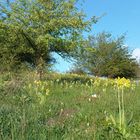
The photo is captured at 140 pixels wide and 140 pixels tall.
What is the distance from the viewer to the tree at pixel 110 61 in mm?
38641

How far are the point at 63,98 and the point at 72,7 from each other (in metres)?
7.15


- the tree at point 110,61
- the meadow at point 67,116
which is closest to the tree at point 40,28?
the meadow at point 67,116

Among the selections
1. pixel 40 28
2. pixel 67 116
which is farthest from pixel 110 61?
pixel 67 116

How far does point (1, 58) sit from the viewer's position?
57.3 feet

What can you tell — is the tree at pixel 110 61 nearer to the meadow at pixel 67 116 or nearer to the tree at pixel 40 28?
the tree at pixel 40 28

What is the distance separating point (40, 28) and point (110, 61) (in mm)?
23297

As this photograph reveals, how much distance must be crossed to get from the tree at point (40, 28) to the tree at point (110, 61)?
20.5 metres

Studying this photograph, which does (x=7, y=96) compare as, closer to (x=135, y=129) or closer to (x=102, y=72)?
(x=135, y=129)

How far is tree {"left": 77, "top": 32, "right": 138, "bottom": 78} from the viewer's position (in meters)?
38.6

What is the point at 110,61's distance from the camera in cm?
3962

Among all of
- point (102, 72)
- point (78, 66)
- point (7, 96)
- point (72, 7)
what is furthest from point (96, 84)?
point (78, 66)

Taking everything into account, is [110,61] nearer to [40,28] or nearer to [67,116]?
[40,28]

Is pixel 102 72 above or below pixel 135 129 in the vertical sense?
above

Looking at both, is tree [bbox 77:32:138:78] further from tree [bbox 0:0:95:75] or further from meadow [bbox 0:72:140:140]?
meadow [bbox 0:72:140:140]
